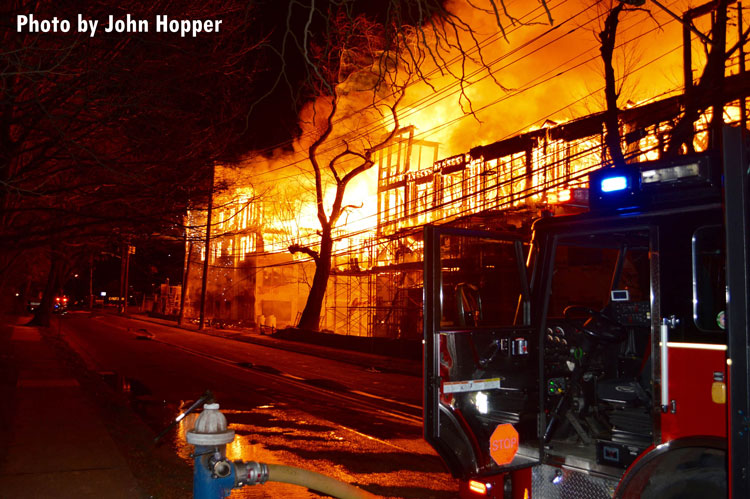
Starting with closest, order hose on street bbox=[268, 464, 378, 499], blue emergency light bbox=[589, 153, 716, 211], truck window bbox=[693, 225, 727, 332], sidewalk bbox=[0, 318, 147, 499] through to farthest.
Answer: hose on street bbox=[268, 464, 378, 499] < truck window bbox=[693, 225, 727, 332] < blue emergency light bbox=[589, 153, 716, 211] < sidewalk bbox=[0, 318, 147, 499]

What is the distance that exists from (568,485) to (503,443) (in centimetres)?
51

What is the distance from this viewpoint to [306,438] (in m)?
9.70

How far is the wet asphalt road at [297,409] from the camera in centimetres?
777

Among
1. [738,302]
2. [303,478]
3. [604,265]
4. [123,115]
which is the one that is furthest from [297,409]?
[738,302]

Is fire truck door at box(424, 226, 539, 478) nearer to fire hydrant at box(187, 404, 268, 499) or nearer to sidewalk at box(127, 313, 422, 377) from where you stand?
fire hydrant at box(187, 404, 268, 499)

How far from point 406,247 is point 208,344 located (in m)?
10.4

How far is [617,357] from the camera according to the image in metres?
5.02

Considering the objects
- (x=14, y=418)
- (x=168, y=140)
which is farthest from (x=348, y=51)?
(x=14, y=418)

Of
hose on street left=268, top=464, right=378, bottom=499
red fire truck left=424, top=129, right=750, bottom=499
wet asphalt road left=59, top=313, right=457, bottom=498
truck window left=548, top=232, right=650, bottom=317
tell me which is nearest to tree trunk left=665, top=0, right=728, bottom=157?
wet asphalt road left=59, top=313, right=457, bottom=498

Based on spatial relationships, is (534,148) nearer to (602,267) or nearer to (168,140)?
(168,140)

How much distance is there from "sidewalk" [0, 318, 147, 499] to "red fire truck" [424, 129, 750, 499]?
370 centimetres

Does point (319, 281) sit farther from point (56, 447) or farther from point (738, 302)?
point (738, 302)

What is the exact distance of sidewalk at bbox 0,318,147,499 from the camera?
6191 millimetres

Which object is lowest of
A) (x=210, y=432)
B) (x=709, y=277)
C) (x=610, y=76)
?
(x=210, y=432)
